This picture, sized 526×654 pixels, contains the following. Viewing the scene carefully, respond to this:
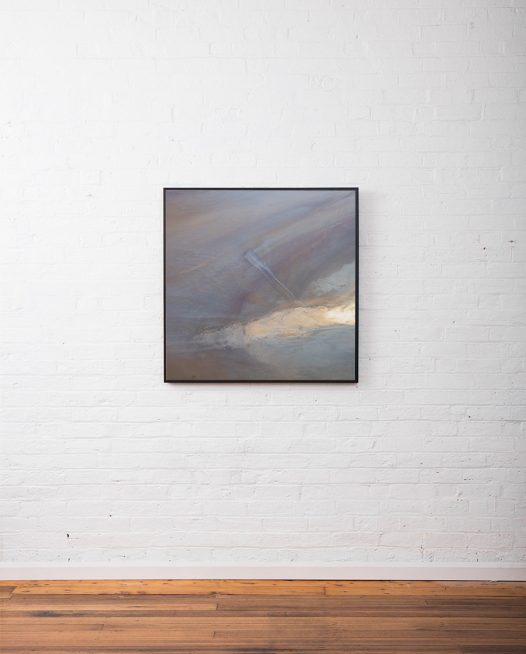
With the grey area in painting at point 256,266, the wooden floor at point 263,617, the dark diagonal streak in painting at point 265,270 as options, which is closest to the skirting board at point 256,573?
the wooden floor at point 263,617

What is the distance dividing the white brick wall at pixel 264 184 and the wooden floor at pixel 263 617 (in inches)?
6.0

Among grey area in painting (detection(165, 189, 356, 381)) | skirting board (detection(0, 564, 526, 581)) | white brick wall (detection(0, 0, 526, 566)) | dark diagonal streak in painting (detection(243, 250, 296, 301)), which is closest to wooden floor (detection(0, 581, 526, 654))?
skirting board (detection(0, 564, 526, 581))

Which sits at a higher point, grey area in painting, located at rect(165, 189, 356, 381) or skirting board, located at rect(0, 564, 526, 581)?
grey area in painting, located at rect(165, 189, 356, 381)

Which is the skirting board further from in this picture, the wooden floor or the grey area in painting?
the grey area in painting

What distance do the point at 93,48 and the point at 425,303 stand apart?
5.98 feet

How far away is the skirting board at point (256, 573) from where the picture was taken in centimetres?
276

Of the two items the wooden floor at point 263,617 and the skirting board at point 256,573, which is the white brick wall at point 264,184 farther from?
the wooden floor at point 263,617

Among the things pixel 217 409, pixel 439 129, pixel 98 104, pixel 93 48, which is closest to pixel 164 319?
pixel 217 409

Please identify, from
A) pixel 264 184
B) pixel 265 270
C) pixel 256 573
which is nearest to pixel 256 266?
pixel 265 270

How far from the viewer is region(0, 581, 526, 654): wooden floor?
2252 millimetres

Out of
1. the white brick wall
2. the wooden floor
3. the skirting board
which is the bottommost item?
the wooden floor

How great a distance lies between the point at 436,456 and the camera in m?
2.78

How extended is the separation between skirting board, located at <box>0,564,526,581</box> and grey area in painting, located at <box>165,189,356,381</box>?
3.17 feet

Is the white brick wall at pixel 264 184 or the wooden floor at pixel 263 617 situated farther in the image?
the white brick wall at pixel 264 184
